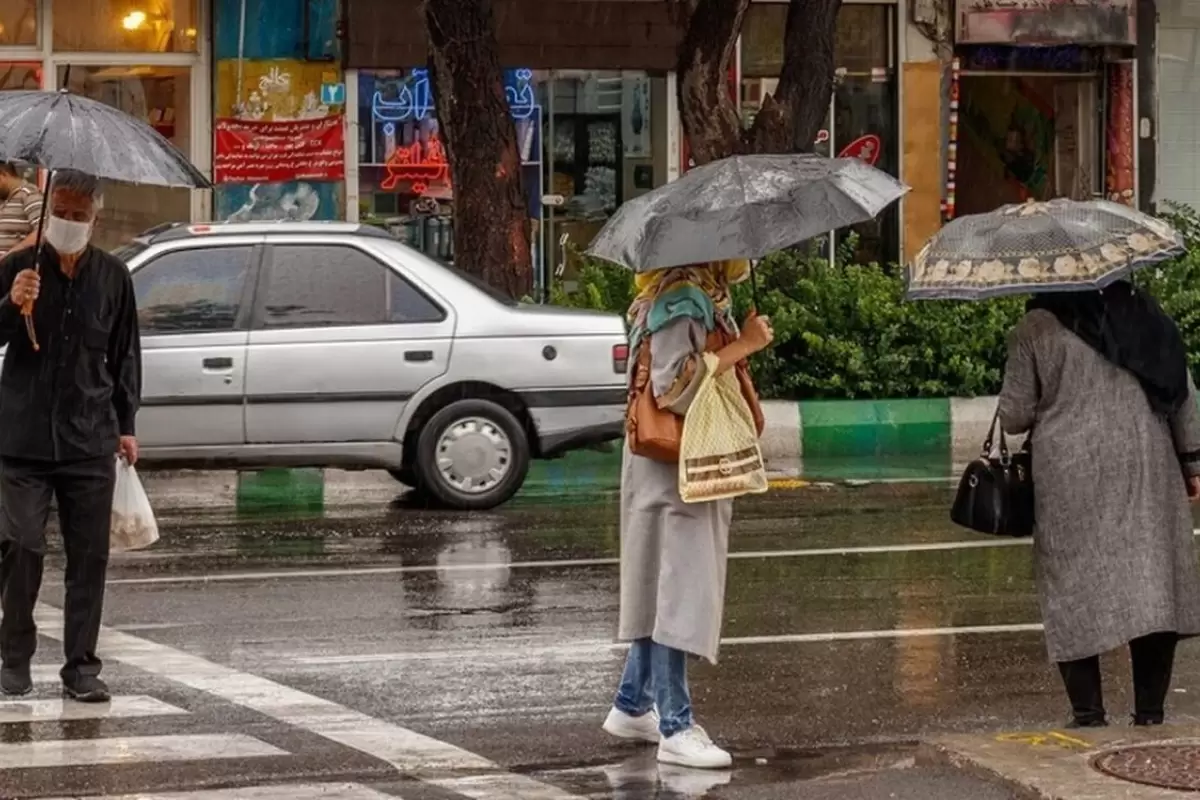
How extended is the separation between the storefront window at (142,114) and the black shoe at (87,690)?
42.8 feet

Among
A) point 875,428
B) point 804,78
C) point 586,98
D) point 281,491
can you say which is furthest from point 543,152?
point 281,491

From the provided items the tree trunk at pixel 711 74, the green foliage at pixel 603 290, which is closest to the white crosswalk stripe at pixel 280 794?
the green foliage at pixel 603 290

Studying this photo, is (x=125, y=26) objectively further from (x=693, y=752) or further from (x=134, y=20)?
(x=693, y=752)

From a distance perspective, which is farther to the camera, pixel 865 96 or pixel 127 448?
pixel 865 96

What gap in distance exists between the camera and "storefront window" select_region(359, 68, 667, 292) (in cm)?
2175

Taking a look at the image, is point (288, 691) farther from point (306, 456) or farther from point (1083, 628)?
point (306, 456)

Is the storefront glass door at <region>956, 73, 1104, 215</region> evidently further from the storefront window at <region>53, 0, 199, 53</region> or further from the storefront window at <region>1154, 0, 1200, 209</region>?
the storefront window at <region>53, 0, 199, 53</region>

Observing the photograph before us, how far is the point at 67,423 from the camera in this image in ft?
27.2

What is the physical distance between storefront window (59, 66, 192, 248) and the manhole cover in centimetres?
1532

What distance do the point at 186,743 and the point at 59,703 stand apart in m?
0.86

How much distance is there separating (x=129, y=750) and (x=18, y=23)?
14.5 m

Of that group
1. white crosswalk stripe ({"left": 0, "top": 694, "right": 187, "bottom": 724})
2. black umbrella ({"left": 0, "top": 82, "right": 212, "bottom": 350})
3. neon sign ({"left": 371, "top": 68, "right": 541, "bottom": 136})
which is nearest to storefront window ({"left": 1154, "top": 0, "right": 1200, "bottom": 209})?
neon sign ({"left": 371, "top": 68, "right": 541, "bottom": 136})

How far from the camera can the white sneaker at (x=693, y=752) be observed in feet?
24.0

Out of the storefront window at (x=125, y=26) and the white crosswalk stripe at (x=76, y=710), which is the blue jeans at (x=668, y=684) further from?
the storefront window at (x=125, y=26)
